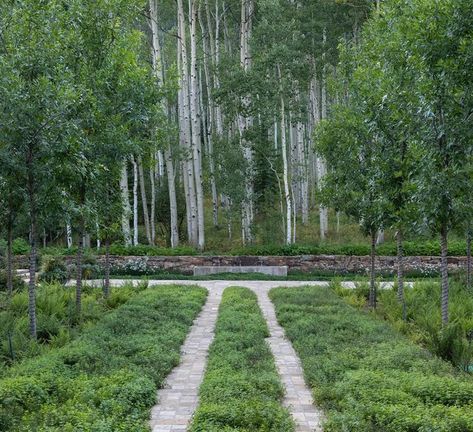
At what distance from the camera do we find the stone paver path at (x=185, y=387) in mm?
6164

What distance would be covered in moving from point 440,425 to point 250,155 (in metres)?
21.4

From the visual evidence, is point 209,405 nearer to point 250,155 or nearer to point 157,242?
point 250,155

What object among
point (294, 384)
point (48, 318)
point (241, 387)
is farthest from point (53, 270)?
point (241, 387)

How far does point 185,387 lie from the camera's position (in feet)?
24.7

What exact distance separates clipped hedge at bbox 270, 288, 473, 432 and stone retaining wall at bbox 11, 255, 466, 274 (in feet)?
35.4

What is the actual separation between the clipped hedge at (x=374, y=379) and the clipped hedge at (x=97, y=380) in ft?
7.06

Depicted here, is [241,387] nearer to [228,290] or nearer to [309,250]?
[228,290]

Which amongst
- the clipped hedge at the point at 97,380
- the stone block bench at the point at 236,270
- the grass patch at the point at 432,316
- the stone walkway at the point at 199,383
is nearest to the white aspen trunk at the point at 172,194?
the stone block bench at the point at 236,270

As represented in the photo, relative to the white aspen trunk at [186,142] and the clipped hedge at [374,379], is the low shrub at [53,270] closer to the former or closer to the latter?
the white aspen trunk at [186,142]

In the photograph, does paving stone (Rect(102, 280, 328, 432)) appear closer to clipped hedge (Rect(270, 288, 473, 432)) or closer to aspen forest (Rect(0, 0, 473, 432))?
aspen forest (Rect(0, 0, 473, 432))

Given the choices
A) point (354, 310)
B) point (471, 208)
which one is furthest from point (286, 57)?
point (471, 208)

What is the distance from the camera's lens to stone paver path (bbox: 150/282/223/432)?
616 cm

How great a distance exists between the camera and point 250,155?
26.2 m

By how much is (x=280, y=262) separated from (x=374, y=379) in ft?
52.6
